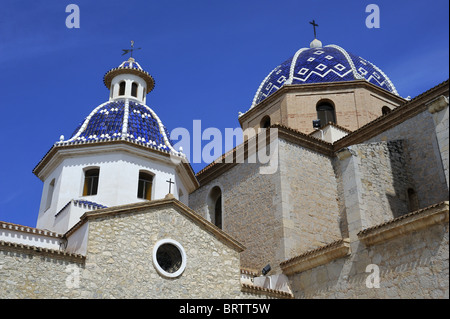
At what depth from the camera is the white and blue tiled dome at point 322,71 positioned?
59.2 ft

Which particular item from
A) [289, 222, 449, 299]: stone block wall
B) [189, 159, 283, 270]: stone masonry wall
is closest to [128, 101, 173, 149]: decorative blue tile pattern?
[189, 159, 283, 270]: stone masonry wall

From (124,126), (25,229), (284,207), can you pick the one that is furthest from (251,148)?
(25,229)

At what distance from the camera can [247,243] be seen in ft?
43.6

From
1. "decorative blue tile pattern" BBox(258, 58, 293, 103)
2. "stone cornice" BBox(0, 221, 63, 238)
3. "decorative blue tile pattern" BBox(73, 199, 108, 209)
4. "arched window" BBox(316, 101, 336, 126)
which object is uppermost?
"decorative blue tile pattern" BBox(258, 58, 293, 103)

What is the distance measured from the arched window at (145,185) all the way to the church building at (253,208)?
4cm

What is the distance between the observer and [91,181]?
12.0 metres

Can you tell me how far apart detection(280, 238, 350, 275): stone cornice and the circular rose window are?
2893 mm

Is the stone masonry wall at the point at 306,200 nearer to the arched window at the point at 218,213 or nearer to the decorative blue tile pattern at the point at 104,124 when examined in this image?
the arched window at the point at 218,213

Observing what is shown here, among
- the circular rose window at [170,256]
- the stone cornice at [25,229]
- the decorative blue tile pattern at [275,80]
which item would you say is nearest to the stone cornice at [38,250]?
the circular rose window at [170,256]

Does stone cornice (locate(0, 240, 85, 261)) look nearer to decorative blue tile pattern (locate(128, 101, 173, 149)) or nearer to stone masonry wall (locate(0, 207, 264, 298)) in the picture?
stone masonry wall (locate(0, 207, 264, 298))

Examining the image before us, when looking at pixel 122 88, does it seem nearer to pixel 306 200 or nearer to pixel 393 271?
pixel 306 200

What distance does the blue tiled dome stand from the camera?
12.5 meters
